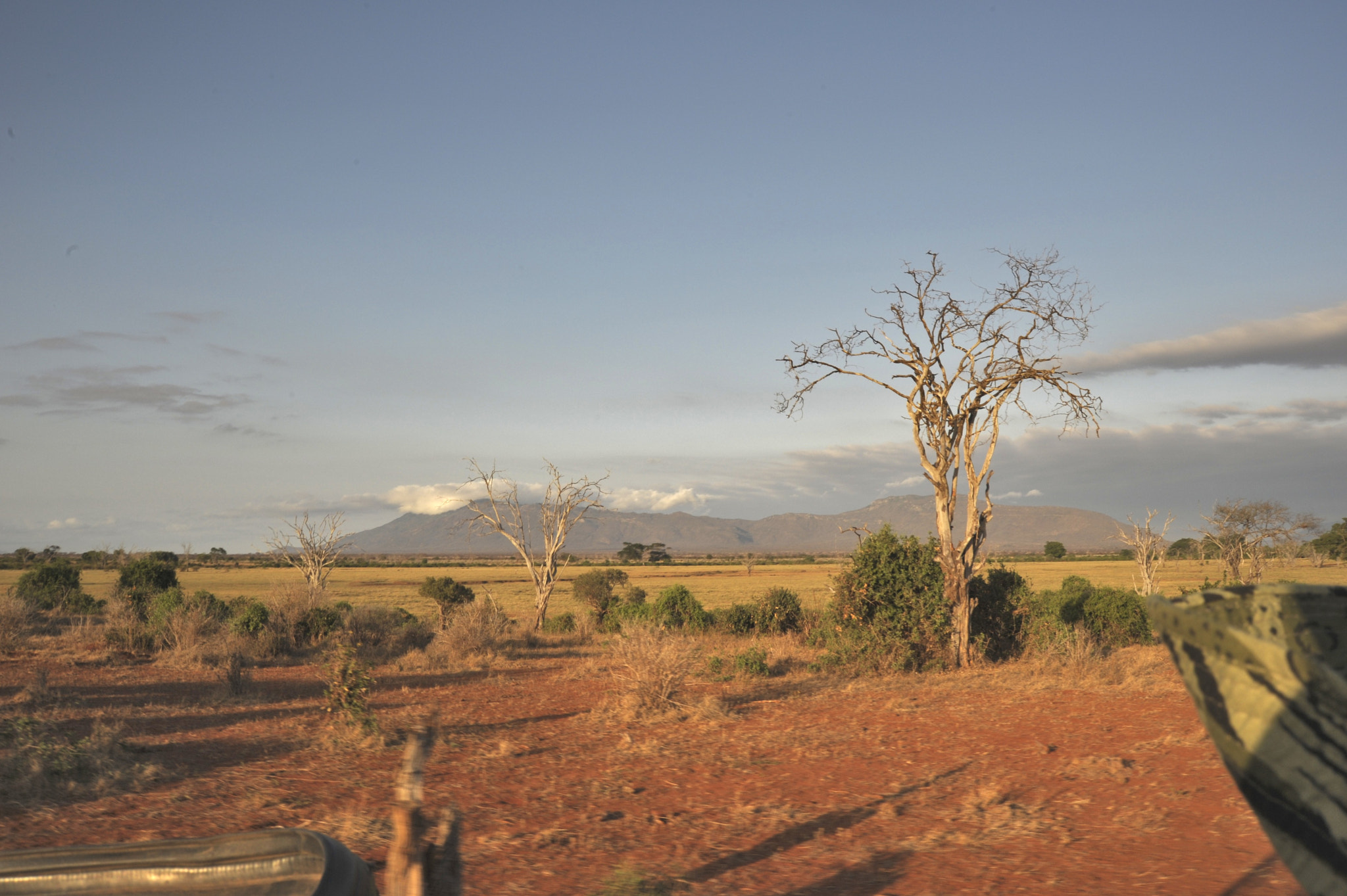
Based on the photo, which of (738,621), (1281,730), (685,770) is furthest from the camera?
(738,621)

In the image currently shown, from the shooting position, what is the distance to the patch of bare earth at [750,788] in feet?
19.7

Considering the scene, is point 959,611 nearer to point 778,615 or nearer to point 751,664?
point 751,664

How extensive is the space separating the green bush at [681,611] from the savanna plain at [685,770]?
6.02m

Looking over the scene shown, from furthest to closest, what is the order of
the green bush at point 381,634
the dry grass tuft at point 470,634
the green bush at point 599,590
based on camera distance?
the green bush at point 599,590, the green bush at point 381,634, the dry grass tuft at point 470,634

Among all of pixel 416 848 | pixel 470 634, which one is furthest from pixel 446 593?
pixel 416 848

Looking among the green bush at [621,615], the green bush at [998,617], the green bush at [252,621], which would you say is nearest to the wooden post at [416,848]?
the green bush at [998,617]

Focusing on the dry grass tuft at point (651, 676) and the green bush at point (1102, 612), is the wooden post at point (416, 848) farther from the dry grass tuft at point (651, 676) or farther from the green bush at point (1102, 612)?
the green bush at point (1102, 612)

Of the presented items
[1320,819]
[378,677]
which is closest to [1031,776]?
[1320,819]

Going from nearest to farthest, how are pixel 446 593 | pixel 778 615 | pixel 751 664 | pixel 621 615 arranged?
pixel 751 664 → pixel 778 615 → pixel 621 615 → pixel 446 593

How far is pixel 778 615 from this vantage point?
24.0 meters

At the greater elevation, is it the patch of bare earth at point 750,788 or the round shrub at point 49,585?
the round shrub at point 49,585

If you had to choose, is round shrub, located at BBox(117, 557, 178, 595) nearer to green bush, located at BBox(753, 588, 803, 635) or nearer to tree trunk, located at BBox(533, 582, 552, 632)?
tree trunk, located at BBox(533, 582, 552, 632)

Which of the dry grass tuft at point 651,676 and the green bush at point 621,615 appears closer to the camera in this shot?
the dry grass tuft at point 651,676

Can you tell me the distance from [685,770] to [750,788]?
3.27 feet
